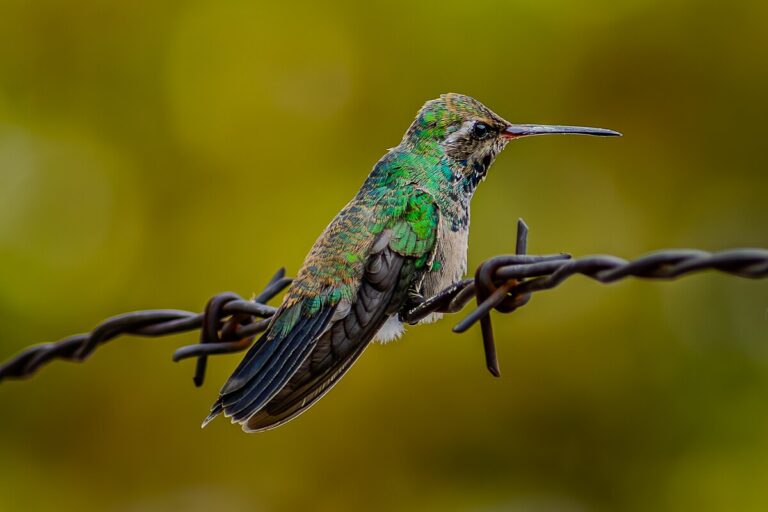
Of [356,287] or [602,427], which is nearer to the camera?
[356,287]

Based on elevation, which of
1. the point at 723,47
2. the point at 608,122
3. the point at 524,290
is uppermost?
the point at 723,47

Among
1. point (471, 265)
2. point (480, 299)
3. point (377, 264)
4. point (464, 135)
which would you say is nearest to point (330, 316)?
point (377, 264)

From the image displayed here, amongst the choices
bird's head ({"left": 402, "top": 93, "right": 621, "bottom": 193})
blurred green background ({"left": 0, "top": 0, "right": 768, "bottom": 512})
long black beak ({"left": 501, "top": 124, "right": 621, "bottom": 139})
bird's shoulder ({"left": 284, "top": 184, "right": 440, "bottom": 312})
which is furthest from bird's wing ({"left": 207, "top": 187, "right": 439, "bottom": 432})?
blurred green background ({"left": 0, "top": 0, "right": 768, "bottom": 512})

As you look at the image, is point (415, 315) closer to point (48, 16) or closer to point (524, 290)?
point (524, 290)

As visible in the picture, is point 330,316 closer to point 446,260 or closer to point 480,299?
point 446,260

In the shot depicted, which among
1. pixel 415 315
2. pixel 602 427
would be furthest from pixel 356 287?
pixel 602 427

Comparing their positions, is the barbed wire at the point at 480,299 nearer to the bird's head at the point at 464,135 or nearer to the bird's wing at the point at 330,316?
the bird's wing at the point at 330,316

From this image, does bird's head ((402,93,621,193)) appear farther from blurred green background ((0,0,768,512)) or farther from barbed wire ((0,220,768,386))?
blurred green background ((0,0,768,512))
